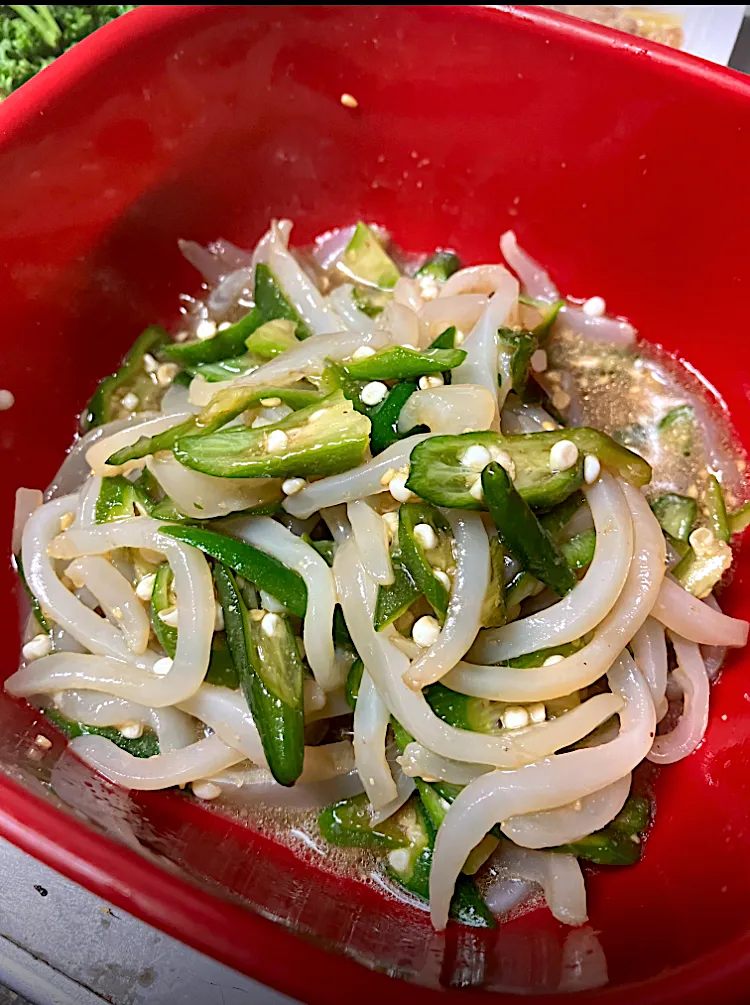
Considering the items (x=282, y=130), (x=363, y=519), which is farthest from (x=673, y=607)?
(x=282, y=130)

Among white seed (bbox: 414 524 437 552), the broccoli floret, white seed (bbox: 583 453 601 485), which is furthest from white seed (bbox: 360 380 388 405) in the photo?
the broccoli floret

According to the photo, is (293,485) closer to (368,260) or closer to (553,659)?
(553,659)

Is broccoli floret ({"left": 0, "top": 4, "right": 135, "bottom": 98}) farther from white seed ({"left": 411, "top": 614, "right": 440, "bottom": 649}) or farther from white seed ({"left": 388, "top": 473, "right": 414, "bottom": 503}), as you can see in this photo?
white seed ({"left": 411, "top": 614, "right": 440, "bottom": 649})

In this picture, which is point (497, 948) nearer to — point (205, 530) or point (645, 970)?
point (645, 970)

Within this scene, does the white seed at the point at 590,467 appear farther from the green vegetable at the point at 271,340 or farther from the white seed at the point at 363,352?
the green vegetable at the point at 271,340

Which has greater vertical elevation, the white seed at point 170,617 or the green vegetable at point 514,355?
the green vegetable at point 514,355

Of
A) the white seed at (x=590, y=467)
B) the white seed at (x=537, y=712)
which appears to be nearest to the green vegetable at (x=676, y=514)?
the white seed at (x=590, y=467)
